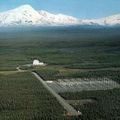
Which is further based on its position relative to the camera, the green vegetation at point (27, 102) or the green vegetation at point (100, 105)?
the green vegetation at point (27, 102)

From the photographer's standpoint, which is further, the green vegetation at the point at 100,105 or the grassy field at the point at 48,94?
the grassy field at the point at 48,94

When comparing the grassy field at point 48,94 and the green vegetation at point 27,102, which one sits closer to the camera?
the green vegetation at point 27,102

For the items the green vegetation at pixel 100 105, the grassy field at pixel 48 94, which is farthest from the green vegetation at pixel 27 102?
the green vegetation at pixel 100 105

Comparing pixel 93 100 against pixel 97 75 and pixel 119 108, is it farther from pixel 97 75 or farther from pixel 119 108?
pixel 97 75

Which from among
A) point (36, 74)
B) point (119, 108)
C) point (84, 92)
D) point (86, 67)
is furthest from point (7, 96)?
point (86, 67)

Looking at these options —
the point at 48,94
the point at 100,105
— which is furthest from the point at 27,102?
the point at 100,105

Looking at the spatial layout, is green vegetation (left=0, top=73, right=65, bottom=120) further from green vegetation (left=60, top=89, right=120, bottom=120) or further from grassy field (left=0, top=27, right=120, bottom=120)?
green vegetation (left=60, top=89, right=120, bottom=120)

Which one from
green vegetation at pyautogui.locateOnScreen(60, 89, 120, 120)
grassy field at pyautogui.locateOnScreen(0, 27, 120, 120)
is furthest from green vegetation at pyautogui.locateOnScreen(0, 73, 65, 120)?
green vegetation at pyautogui.locateOnScreen(60, 89, 120, 120)

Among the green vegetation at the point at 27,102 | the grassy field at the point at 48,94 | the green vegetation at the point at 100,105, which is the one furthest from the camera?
the grassy field at the point at 48,94

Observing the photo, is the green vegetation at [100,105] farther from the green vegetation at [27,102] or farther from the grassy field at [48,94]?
the green vegetation at [27,102]

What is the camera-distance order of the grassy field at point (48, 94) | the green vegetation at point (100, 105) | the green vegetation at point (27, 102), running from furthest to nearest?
the grassy field at point (48, 94), the green vegetation at point (27, 102), the green vegetation at point (100, 105)

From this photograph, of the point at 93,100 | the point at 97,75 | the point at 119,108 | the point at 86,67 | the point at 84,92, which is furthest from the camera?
the point at 86,67
